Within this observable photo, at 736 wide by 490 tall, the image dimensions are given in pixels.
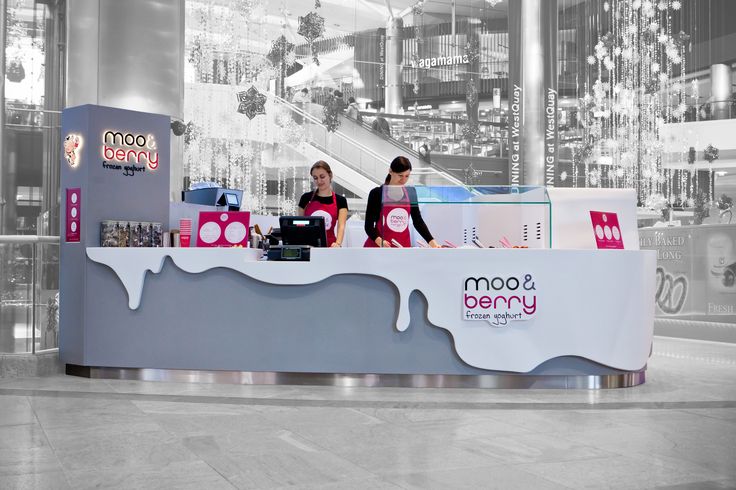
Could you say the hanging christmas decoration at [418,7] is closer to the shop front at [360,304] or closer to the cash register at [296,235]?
the shop front at [360,304]

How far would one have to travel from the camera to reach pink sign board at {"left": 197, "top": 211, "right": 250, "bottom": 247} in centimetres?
580

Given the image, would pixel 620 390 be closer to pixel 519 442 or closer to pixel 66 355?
pixel 519 442

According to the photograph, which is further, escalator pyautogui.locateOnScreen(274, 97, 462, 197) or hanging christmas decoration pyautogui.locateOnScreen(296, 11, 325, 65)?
escalator pyautogui.locateOnScreen(274, 97, 462, 197)

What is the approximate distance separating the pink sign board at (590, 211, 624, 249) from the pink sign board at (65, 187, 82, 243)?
151 inches

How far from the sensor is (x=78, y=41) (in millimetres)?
8633

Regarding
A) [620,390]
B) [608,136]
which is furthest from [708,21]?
[620,390]

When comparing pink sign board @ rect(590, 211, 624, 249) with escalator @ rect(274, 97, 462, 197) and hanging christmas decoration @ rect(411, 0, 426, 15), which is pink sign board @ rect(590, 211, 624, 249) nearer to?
escalator @ rect(274, 97, 462, 197)

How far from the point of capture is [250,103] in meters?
14.6

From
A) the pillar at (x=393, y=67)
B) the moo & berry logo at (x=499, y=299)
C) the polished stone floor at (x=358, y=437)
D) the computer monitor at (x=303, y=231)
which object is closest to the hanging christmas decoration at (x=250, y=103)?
the pillar at (x=393, y=67)

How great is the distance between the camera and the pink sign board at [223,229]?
19.0 feet

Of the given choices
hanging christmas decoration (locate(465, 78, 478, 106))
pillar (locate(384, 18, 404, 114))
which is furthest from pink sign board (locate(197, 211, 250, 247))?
hanging christmas decoration (locate(465, 78, 478, 106))

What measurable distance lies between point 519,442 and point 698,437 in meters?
0.92

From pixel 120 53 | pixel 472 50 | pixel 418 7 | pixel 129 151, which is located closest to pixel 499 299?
pixel 129 151

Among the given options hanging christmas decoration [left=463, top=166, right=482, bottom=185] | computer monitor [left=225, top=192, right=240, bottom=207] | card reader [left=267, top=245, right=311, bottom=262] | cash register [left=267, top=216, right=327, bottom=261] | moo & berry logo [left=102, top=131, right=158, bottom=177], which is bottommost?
card reader [left=267, top=245, right=311, bottom=262]
